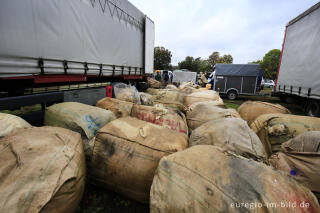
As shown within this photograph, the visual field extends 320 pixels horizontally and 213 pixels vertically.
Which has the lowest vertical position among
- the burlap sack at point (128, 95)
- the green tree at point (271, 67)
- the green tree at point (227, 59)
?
the burlap sack at point (128, 95)

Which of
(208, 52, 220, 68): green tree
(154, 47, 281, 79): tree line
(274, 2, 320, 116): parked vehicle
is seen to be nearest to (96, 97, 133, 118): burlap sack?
(274, 2, 320, 116): parked vehicle

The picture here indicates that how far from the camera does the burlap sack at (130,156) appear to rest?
4.21 feet

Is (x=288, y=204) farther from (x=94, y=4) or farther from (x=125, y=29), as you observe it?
(x=125, y=29)

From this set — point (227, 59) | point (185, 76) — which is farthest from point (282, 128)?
point (227, 59)

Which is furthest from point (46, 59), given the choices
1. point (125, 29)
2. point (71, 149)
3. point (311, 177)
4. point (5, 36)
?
point (311, 177)

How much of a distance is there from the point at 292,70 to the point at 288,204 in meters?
6.91

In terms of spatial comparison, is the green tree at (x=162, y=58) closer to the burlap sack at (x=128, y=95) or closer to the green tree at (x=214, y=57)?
the green tree at (x=214, y=57)

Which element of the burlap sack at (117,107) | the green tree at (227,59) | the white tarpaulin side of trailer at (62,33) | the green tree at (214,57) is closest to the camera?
the white tarpaulin side of trailer at (62,33)

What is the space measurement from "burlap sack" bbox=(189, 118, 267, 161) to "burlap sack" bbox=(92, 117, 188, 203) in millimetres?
316

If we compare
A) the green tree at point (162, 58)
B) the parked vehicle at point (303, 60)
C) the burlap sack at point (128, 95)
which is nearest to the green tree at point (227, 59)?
the green tree at point (162, 58)

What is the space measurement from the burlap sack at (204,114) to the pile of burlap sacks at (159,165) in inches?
19.4

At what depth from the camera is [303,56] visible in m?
4.95

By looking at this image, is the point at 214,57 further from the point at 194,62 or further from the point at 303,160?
the point at 303,160

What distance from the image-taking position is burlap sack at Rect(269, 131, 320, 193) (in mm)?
1197
